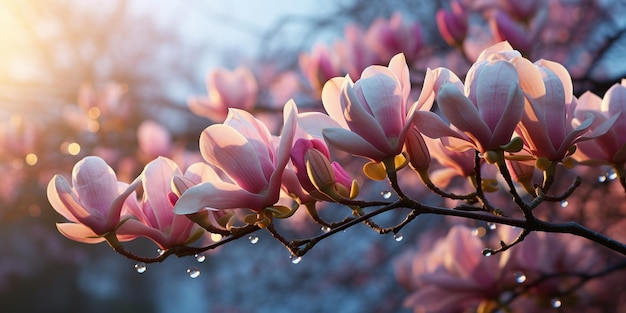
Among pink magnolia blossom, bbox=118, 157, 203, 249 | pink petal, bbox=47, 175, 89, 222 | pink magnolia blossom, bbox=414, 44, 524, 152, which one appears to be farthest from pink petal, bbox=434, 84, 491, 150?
pink petal, bbox=47, 175, 89, 222

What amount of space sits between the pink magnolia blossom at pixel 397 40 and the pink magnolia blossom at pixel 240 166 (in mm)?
1432

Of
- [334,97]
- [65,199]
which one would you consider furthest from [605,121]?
[65,199]

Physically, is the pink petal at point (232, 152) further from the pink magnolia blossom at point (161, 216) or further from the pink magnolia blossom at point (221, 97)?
the pink magnolia blossom at point (221, 97)

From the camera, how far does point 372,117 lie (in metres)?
0.77

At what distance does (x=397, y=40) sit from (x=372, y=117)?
1.45 m

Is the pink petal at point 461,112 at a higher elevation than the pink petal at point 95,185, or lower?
higher

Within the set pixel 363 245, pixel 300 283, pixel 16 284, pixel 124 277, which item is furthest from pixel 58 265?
pixel 363 245

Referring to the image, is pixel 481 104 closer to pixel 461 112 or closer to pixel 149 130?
pixel 461 112

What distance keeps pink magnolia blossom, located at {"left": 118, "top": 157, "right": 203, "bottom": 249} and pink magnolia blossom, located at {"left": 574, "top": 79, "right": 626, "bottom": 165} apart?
21.6 inches

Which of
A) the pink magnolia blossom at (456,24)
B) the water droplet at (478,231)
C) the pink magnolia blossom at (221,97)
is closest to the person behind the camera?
the water droplet at (478,231)

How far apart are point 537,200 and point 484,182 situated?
7.6 inches

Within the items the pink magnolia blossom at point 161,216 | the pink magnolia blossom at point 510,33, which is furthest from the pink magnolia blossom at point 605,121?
the pink magnolia blossom at point 510,33

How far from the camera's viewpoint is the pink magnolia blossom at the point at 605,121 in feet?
2.90

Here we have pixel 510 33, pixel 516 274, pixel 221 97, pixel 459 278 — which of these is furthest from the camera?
pixel 221 97
